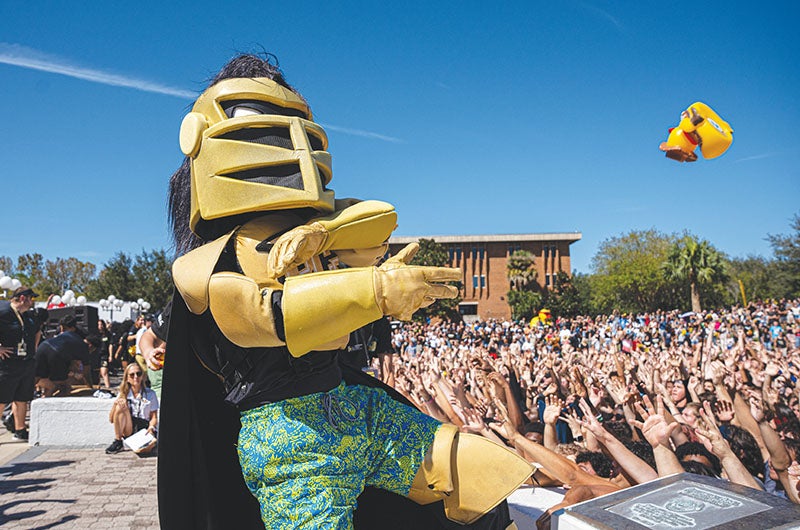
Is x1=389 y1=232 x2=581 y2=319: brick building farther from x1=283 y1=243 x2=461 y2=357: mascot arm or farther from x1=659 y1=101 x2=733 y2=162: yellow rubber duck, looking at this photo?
x1=283 y1=243 x2=461 y2=357: mascot arm

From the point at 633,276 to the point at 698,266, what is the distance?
8.24 meters

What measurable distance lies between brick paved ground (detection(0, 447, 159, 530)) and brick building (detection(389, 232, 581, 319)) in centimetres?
4157

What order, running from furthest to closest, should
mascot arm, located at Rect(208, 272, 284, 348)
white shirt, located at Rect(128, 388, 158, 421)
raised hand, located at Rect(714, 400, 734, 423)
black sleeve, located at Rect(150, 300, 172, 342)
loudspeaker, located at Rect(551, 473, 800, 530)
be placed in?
1. white shirt, located at Rect(128, 388, 158, 421)
2. raised hand, located at Rect(714, 400, 734, 423)
3. black sleeve, located at Rect(150, 300, 172, 342)
4. mascot arm, located at Rect(208, 272, 284, 348)
5. loudspeaker, located at Rect(551, 473, 800, 530)

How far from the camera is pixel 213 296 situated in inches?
71.2

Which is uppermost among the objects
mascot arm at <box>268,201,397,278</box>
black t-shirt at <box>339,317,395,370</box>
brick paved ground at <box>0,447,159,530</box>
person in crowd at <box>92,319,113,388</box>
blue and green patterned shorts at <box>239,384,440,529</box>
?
mascot arm at <box>268,201,397,278</box>

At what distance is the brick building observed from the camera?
47.5 meters

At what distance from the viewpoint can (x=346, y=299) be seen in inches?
67.6

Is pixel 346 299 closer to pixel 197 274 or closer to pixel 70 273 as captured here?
pixel 197 274

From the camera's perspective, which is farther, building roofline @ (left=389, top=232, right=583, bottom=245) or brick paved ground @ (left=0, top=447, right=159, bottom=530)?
building roofline @ (left=389, top=232, right=583, bottom=245)

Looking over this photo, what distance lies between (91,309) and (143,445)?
10.5m

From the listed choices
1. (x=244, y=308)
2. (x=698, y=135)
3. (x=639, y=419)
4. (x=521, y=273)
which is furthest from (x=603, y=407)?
(x=521, y=273)

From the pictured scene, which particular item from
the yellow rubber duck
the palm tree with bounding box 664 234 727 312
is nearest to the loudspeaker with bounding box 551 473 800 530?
the yellow rubber duck

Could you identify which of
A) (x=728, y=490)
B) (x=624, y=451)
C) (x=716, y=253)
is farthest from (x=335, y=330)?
(x=716, y=253)

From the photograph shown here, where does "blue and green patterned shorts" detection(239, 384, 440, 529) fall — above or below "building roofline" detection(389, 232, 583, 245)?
below
